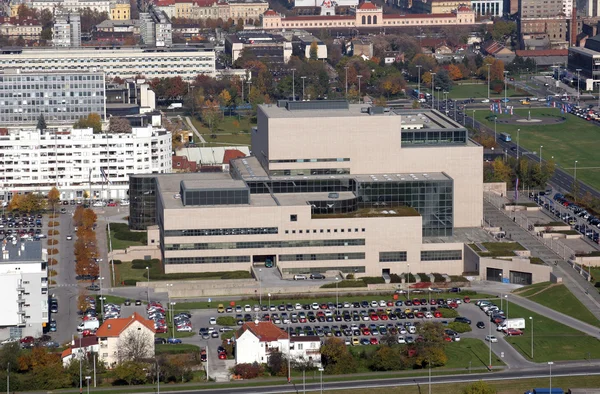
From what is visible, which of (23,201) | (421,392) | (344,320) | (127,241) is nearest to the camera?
(421,392)

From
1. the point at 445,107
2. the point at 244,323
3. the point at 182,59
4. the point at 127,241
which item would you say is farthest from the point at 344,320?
the point at 182,59

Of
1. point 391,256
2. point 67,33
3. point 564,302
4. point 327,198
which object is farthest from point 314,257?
point 67,33

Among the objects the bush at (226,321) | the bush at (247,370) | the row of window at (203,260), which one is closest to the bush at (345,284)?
the row of window at (203,260)

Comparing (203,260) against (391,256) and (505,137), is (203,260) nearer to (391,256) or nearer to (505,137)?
(391,256)

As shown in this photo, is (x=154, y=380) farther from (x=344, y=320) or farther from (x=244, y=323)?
(x=344, y=320)

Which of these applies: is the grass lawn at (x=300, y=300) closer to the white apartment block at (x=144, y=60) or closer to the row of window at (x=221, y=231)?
the row of window at (x=221, y=231)

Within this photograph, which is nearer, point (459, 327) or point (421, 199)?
point (459, 327)

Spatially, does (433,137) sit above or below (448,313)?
above
